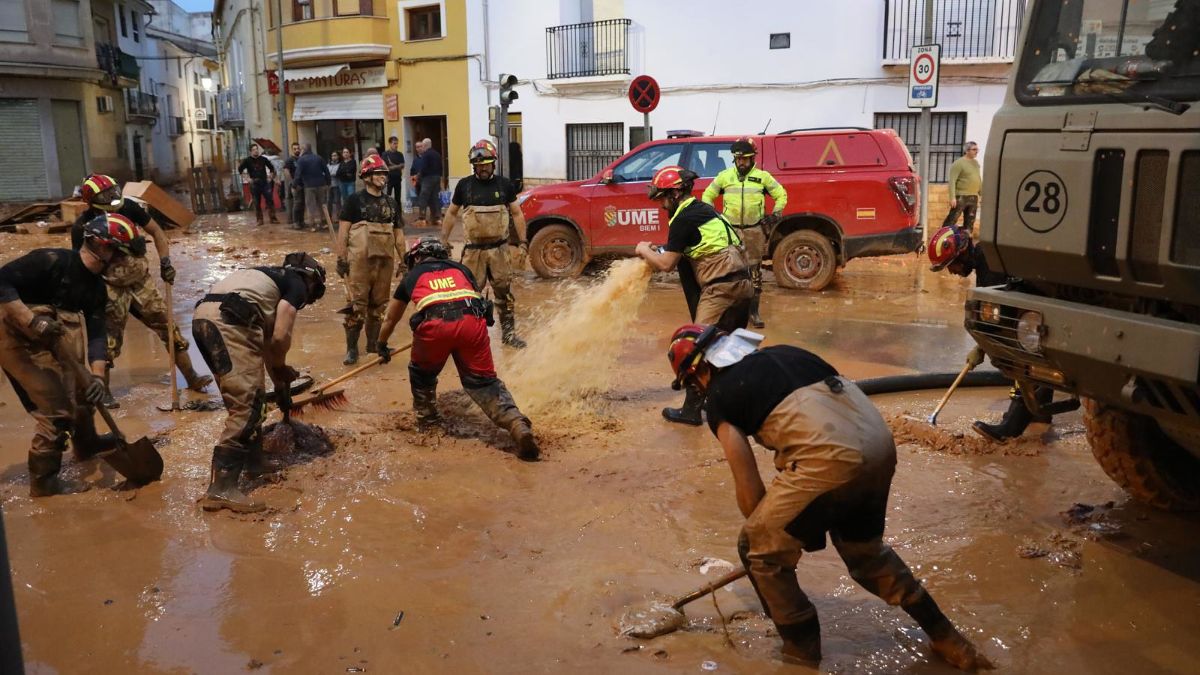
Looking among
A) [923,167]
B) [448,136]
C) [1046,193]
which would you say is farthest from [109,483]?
[448,136]

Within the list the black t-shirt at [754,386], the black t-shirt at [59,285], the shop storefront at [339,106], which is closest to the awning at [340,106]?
the shop storefront at [339,106]

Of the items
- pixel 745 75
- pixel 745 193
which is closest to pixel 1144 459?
pixel 745 193

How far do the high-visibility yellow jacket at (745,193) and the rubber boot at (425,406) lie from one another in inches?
175

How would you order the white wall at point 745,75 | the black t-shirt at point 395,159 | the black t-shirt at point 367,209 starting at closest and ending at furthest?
1. the black t-shirt at point 367,209
2. the white wall at point 745,75
3. the black t-shirt at point 395,159

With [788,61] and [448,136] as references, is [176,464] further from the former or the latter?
[448,136]

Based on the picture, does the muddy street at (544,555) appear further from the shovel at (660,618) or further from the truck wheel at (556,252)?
the truck wheel at (556,252)

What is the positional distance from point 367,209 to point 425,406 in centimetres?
263

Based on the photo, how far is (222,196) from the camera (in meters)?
25.4

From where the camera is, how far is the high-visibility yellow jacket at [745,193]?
381 inches

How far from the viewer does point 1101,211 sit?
385 cm

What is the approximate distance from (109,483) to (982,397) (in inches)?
246

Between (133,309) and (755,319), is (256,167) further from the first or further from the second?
(755,319)

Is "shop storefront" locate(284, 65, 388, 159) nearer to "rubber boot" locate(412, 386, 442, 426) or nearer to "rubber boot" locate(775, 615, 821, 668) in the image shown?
"rubber boot" locate(412, 386, 442, 426)

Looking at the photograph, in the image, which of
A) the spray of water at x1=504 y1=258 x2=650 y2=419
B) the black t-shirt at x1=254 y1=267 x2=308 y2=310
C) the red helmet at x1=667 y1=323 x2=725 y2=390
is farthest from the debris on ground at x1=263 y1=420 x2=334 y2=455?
the red helmet at x1=667 y1=323 x2=725 y2=390
